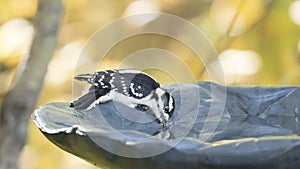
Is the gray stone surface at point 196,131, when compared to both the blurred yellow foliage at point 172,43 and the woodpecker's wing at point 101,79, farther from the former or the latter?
the blurred yellow foliage at point 172,43

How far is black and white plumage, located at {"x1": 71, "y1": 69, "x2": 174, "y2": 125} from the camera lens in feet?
4.63

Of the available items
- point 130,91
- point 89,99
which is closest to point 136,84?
point 130,91

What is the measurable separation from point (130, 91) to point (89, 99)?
0.35 feet

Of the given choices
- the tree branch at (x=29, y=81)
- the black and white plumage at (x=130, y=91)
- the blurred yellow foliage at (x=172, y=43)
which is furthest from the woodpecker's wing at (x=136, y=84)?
the blurred yellow foliage at (x=172, y=43)

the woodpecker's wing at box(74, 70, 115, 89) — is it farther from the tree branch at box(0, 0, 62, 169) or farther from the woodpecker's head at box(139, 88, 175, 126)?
the tree branch at box(0, 0, 62, 169)

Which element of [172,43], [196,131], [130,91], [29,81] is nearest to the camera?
[196,131]

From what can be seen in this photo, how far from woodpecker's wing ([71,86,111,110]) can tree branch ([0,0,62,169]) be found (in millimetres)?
319

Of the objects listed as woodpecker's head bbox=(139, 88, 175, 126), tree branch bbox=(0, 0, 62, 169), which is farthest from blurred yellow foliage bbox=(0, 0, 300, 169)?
woodpecker's head bbox=(139, 88, 175, 126)

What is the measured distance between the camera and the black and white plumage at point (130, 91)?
1410 millimetres

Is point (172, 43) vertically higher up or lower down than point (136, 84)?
higher up

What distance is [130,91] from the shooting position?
4.71ft

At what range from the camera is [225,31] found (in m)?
2.45

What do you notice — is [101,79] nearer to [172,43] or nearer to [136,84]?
[136,84]

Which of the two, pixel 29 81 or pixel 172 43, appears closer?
pixel 29 81
